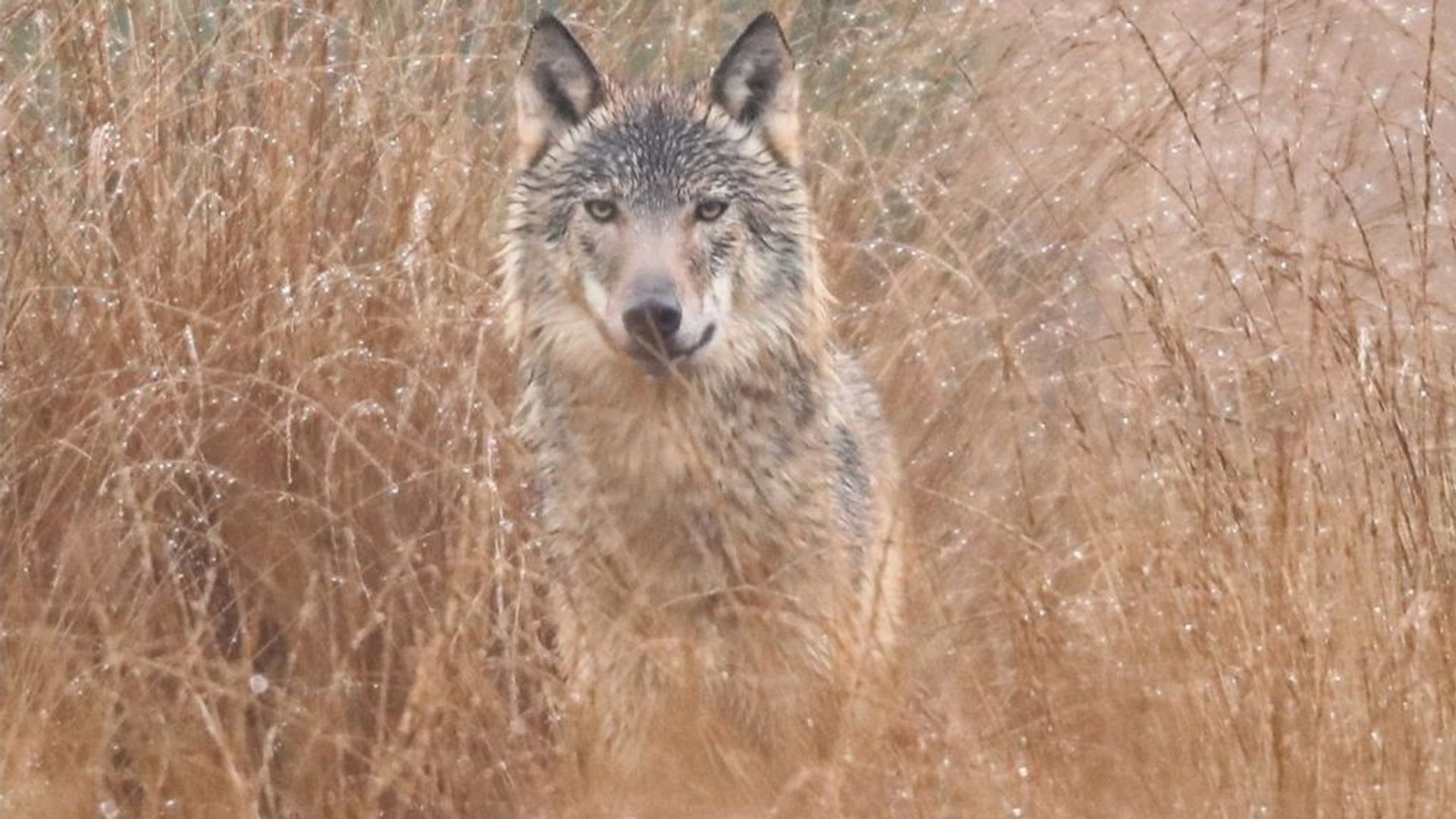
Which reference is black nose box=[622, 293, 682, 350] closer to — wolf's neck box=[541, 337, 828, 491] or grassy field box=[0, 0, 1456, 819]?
wolf's neck box=[541, 337, 828, 491]

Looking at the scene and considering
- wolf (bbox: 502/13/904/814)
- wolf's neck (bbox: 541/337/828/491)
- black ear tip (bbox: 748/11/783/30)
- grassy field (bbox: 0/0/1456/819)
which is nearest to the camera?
grassy field (bbox: 0/0/1456/819)

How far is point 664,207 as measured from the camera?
14.2 feet

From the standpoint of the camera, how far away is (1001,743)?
11.2 feet

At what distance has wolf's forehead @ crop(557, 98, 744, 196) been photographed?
14.3 ft

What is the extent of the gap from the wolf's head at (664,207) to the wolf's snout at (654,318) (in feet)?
0.07

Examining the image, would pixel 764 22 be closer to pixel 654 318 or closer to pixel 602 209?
pixel 602 209

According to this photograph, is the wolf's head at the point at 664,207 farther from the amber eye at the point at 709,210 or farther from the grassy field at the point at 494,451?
the grassy field at the point at 494,451

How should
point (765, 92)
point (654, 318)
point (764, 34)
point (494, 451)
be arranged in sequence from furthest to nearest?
point (765, 92) < point (764, 34) < point (494, 451) < point (654, 318)

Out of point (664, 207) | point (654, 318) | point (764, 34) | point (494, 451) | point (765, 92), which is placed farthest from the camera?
point (765, 92)

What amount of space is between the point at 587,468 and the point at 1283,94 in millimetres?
2734

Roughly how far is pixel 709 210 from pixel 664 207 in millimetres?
94

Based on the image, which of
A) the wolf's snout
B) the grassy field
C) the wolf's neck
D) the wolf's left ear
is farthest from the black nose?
the wolf's left ear

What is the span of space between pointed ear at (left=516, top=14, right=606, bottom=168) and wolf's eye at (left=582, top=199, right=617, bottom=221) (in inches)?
9.2

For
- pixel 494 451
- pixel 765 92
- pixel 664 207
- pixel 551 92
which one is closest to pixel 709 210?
pixel 664 207
